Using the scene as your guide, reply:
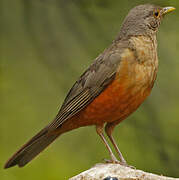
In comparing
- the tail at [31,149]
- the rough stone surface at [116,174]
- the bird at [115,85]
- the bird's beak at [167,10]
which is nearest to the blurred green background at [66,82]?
the bird's beak at [167,10]

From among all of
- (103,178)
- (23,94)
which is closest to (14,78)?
(23,94)

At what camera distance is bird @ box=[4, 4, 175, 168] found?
255 inches

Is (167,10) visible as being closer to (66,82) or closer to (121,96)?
(121,96)

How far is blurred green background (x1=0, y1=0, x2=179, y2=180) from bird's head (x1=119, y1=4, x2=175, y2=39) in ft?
0.43

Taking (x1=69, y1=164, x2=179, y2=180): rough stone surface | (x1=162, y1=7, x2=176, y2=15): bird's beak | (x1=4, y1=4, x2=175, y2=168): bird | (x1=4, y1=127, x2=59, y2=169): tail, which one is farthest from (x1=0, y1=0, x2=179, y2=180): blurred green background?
(x1=69, y1=164, x2=179, y2=180): rough stone surface

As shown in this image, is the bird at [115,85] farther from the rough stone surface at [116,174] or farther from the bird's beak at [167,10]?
the rough stone surface at [116,174]

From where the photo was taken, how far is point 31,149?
22.7ft

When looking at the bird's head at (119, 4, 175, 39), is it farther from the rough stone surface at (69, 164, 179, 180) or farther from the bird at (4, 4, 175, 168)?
the rough stone surface at (69, 164, 179, 180)

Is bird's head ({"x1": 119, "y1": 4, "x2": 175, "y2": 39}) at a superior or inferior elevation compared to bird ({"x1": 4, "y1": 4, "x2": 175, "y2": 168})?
superior

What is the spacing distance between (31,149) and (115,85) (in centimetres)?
128

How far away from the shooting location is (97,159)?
752 cm

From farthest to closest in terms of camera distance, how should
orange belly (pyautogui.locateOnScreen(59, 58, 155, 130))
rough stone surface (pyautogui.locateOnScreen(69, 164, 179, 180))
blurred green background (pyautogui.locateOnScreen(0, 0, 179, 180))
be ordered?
blurred green background (pyautogui.locateOnScreen(0, 0, 179, 180))
orange belly (pyautogui.locateOnScreen(59, 58, 155, 130))
rough stone surface (pyautogui.locateOnScreen(69, 164, 179, 180))

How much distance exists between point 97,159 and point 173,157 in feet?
3.97

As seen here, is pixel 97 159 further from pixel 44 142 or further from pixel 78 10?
pixel 78 10
